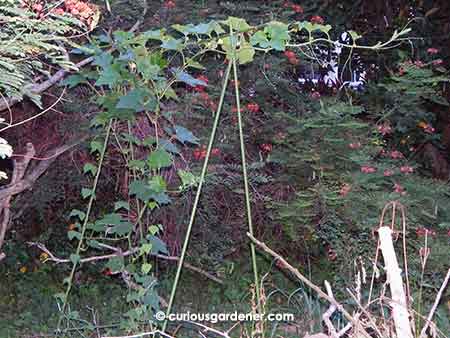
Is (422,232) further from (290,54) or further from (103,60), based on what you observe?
(103,60)

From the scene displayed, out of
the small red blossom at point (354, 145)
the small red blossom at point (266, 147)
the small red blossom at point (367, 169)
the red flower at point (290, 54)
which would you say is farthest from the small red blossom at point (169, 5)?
the small red blossom at point (367, 169)

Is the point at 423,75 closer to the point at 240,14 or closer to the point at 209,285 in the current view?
the point at 240,14

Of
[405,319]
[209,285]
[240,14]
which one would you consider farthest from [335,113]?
[405,319]

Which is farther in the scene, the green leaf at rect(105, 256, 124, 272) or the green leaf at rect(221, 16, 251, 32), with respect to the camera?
the green leaf at rect(105, 256, 124, 272)

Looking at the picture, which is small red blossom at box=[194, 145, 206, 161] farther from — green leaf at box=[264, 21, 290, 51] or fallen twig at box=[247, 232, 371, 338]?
fallen twig at box=[247, 232, 371, 338]

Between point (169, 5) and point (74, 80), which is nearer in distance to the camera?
point (74, 80)

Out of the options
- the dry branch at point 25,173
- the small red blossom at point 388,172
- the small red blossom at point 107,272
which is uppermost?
the small red blossom at point 388,172

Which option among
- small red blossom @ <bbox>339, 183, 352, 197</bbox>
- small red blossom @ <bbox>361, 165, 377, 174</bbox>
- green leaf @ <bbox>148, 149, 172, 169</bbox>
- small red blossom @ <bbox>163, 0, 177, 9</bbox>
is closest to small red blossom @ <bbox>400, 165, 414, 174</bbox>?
small red blossom @ <bbox>361, 165, 377, 174</bbox>

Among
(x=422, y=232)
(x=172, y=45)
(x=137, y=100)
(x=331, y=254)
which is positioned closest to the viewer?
(x=172, y=45)

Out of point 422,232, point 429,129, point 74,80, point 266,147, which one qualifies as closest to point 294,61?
point 266,147

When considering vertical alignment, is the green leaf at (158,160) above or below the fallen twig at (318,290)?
below

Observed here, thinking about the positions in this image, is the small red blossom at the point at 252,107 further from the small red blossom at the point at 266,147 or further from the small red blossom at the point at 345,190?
the small red blossom at the point at 345,190

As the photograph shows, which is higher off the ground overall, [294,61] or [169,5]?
[169,5]

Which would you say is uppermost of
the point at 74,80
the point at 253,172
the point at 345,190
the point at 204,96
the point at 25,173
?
the point at 74,80
